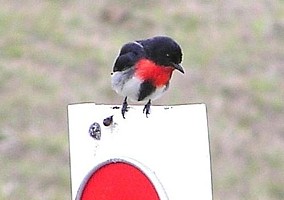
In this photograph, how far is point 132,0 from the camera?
706 centimetres

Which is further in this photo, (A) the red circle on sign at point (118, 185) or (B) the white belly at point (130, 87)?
(B) the white belly at point (130, 87)

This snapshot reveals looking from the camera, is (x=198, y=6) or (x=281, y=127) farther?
(x=198, y=6)

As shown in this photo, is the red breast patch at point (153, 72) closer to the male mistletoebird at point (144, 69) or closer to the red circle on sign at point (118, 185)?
the male mistletoebird at point (144, 69)

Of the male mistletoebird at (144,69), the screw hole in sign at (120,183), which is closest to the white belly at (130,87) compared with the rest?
the male mistletoebird at (144,69)

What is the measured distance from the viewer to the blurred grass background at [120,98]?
17.5 ft

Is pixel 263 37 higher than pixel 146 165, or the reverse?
pixel 263 37

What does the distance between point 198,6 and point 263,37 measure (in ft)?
1.94

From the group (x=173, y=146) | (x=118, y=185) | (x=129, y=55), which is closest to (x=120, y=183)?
(x=118, y=185)

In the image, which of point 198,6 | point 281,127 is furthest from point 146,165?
point 198,6

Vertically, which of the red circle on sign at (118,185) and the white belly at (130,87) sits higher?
the white belly at (130,87)

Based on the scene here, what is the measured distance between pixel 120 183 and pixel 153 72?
2.71 feet

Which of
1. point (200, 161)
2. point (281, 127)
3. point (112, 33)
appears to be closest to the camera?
point (200, 161)

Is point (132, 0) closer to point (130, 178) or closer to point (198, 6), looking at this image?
point (198, 6)

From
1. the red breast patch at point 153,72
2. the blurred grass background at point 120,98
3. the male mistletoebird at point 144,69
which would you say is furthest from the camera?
the blurred grass background at point 120,98
